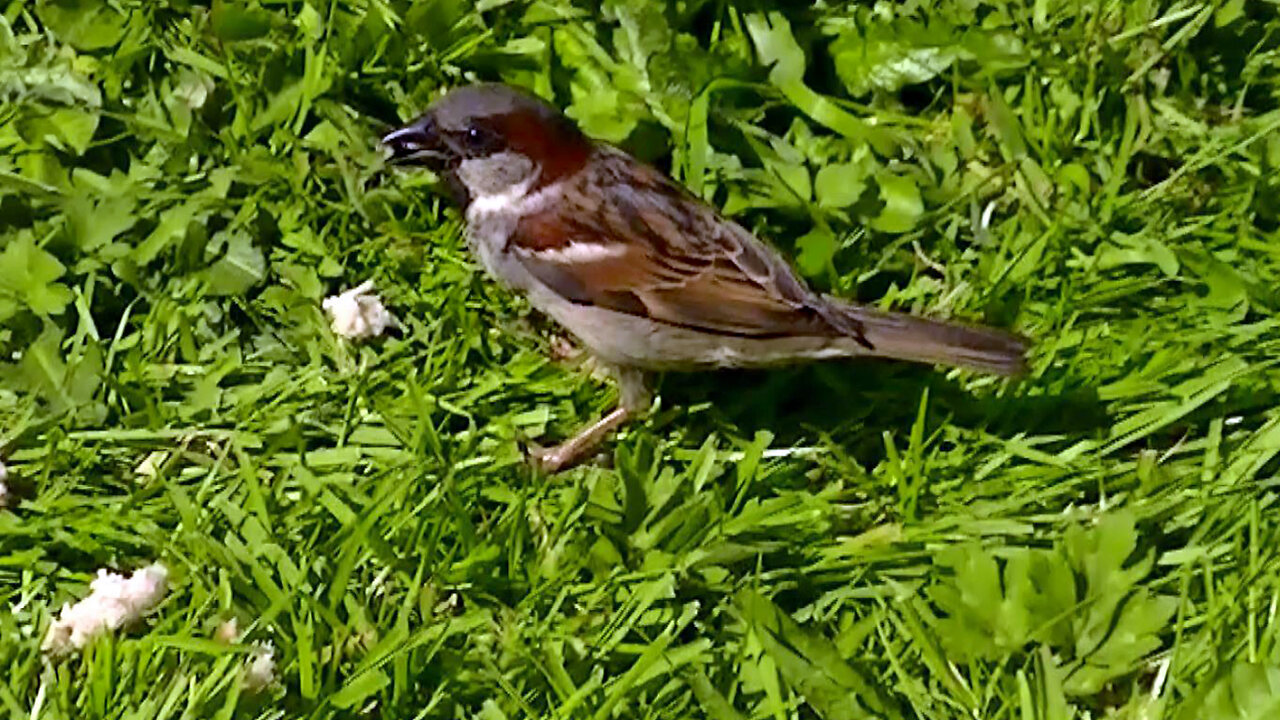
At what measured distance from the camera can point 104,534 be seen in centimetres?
296

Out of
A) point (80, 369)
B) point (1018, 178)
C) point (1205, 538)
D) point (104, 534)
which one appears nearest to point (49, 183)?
point (80, 369)

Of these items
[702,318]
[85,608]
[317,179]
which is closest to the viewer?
[85,608]

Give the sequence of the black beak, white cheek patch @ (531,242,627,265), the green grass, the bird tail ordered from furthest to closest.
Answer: the black beak, white cheek patch @ (531,242,627,265), the bird tail, the green grass

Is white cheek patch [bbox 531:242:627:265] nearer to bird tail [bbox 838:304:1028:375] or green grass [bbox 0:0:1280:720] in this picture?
green grass [bbox 0:0:1280:720]

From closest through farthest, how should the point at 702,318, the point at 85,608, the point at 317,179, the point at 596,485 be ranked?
1. the point at 85,608
2. the point at 596,485
3. the point at 702,318
4. the point at 317,179

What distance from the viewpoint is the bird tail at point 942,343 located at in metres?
3.08

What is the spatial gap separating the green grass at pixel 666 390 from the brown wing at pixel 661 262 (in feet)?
0.66

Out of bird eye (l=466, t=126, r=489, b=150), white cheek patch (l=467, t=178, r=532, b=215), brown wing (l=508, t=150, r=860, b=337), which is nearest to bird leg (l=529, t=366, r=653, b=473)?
brown wing (l=508, t=150, r=860, b=337)

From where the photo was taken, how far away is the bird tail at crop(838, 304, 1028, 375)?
10.1ft

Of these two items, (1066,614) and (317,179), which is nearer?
(1066,614)

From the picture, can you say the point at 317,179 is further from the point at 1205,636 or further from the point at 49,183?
the point at 1205,636

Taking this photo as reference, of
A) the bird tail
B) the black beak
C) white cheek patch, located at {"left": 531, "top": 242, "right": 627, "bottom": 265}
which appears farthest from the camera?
the black beak

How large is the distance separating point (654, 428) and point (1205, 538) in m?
0.96

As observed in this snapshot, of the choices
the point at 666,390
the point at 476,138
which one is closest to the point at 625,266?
the point at 666,390
